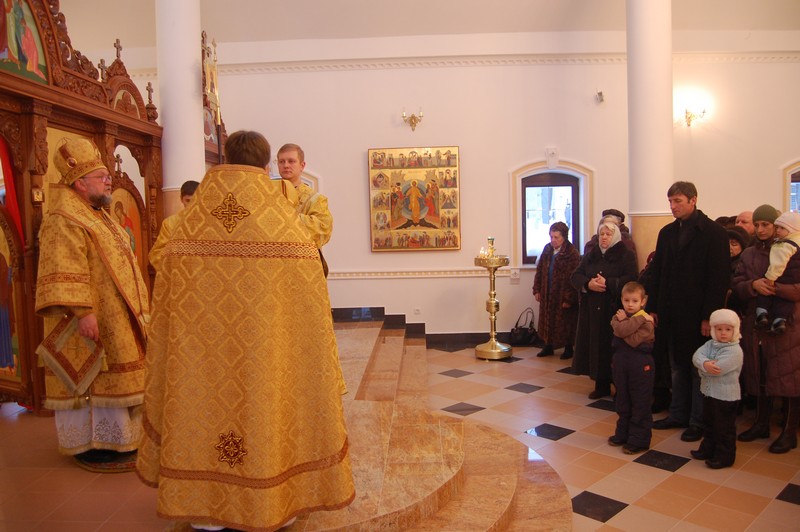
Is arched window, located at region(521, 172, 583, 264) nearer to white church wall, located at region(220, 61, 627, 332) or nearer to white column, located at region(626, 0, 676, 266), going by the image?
Result: white church wall, located at region(220, 61, 627, 332)

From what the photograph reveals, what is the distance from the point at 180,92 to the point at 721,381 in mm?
5868

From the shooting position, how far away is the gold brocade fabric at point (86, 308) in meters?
3.45

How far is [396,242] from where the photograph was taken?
9.38 m

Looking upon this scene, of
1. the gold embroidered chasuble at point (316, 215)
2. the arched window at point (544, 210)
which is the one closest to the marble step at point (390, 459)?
the gold embroidered chasuble at point (316, 215)

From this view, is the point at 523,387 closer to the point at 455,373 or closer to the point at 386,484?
the point at 455,373

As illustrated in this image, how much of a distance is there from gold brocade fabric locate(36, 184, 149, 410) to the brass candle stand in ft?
17.7

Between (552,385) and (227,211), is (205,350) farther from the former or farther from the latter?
(552,385)

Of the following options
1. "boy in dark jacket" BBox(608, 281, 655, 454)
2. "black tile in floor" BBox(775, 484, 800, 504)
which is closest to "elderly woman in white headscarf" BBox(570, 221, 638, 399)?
"boy in dark jacket" BBox(608, 281, 655, 454)

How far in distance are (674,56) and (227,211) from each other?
29.1ft

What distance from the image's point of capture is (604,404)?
6.05 m

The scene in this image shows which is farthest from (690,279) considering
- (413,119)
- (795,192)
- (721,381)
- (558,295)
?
(795,192)

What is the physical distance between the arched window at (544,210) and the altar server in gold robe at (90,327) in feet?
22.6

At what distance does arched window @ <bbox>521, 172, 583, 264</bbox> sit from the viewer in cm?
959

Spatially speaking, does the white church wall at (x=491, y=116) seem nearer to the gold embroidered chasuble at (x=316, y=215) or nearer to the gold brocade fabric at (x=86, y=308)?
the gold embroidered chasuble at (x=316, y=215)
